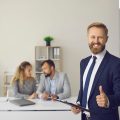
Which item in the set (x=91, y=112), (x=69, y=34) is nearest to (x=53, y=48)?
(x=69, y=34)

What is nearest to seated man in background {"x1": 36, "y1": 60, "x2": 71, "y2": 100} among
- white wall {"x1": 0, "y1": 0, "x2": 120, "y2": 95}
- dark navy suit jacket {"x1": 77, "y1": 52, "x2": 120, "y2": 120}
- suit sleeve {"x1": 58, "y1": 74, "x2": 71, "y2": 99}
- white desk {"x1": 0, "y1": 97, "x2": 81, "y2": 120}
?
suit sleeve {"x1": 58, "y1": 74, "x2": 71, "y2": 99}

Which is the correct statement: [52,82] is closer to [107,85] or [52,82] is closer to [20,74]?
[20,74]

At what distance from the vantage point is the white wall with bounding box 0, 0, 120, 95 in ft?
21.0

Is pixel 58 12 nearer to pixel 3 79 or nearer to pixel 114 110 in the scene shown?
pixel 3 79

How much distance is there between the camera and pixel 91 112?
195 cm

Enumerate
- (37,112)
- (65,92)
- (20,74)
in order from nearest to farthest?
1. (37,112)
2. (65,92)
3. (20,74)

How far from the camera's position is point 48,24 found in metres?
6.45

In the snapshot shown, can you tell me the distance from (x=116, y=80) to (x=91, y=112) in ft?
1.07

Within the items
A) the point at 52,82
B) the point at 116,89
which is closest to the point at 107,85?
→ the point at 116,89

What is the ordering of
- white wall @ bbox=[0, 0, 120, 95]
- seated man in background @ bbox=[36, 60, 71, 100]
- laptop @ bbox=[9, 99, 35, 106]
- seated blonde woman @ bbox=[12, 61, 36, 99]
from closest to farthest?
laptop @ bbox=[9, 99, 35, 106] < seated man in background @ bbox=[36, 60, 71, 100] < seated blonde woman @ bbox=[12, 61, 36, 99] < white wall @ bbox=[0, 0, 120, 95]

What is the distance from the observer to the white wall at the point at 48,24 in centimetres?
641

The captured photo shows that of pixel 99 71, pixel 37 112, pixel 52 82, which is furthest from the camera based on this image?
pixel 52 82

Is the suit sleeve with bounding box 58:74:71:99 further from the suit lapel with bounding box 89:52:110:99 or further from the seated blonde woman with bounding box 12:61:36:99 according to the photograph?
the suit lapel with bounding box 89:52:110:99

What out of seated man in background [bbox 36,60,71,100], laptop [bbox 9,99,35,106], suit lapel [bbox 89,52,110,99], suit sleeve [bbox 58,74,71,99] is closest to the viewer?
suit lapel [bbox 89,52,110,99]
